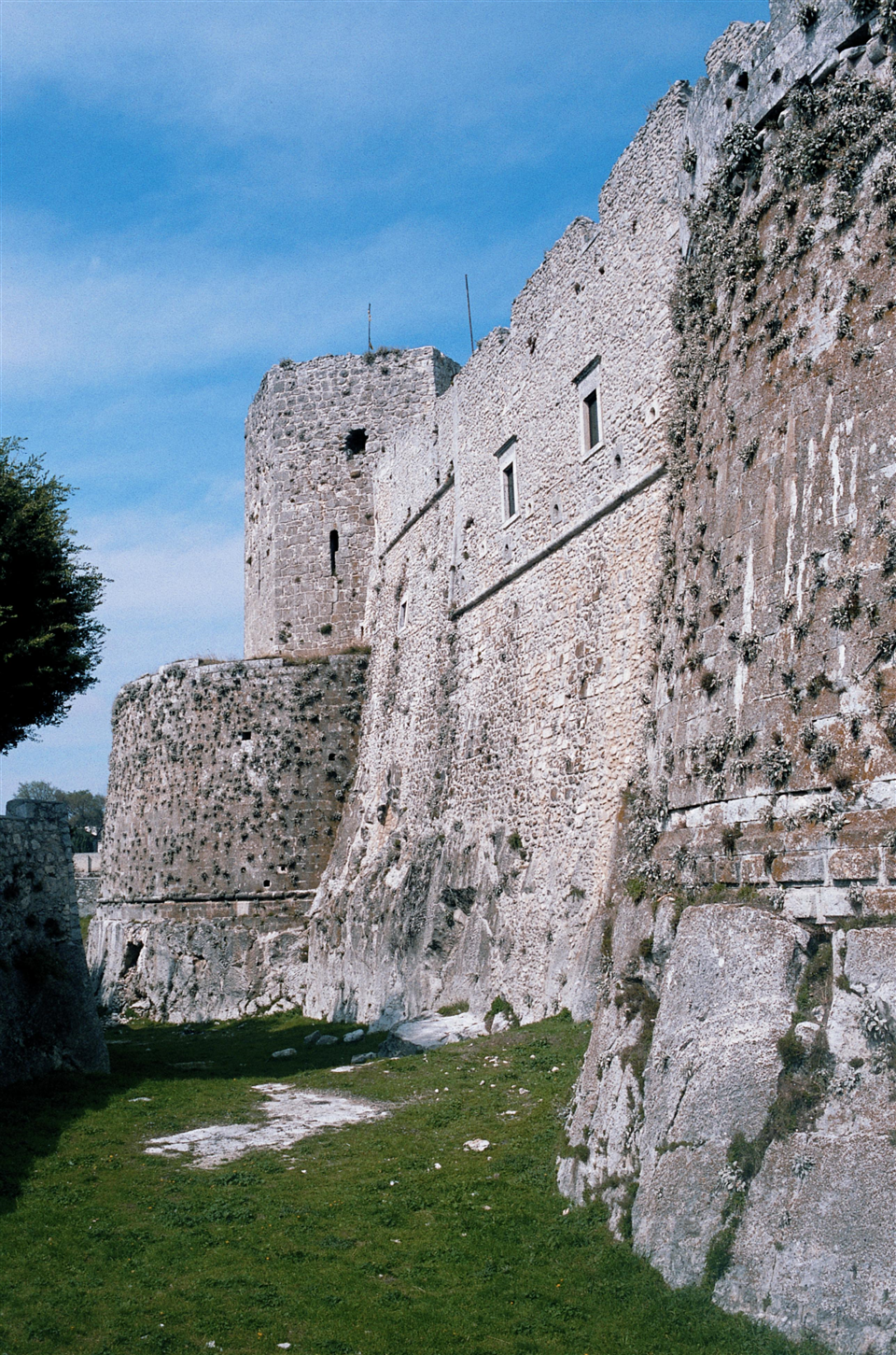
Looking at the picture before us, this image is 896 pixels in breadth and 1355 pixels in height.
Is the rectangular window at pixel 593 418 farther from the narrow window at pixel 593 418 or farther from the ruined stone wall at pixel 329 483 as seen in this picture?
the ruined stone wall at pixel 329 483

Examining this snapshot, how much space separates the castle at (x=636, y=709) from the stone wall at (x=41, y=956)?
586 centimetres

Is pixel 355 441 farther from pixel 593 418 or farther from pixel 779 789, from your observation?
pixel 779 789

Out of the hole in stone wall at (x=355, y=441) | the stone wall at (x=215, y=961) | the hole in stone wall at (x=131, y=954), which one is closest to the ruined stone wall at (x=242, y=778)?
the stone wall at (x=215, y=961)

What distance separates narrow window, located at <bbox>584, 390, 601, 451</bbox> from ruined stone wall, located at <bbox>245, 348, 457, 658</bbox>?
12088mm

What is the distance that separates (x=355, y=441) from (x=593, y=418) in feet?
45.1

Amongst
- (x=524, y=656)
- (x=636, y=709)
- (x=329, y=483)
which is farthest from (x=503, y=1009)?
(x=329, y=483)

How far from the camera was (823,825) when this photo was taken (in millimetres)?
7234

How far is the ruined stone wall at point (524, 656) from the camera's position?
46.6ft

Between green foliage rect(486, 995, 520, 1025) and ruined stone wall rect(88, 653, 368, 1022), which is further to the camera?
ruined stone wall rect(88, 653, 368, 1022)

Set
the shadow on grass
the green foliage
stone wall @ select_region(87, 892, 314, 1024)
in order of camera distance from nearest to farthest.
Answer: the shadow on grass → the green foliage → stone wall @ select_region(87, 892, 314, 1024)

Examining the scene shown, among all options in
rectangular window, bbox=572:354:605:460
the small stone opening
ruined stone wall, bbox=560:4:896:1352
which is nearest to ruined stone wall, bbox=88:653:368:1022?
the small stone opening

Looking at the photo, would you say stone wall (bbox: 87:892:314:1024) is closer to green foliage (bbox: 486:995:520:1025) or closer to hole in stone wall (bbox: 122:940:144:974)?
hole in stone wall (bbox: 122:940:144:974)

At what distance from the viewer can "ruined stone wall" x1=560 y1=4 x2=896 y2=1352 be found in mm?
6211

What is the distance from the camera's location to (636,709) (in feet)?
44.7
